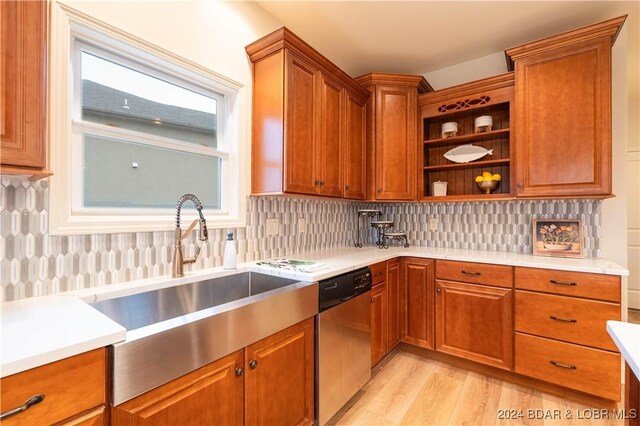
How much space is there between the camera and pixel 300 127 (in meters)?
2.07

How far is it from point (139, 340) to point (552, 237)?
9.46ft

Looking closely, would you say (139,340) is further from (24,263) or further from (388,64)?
(388,64)

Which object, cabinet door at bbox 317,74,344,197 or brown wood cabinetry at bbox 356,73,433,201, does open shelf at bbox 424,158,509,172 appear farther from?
cabinet door at bbox 317,74,344,197

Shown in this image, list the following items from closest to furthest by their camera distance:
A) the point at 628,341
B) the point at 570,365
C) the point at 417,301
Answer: the point at 628,341, the point at 570,365, the point at 417,301

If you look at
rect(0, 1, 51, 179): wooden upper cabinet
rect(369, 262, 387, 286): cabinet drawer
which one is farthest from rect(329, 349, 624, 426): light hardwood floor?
rect(0, 1, 51, 179): wooden upper cabinet

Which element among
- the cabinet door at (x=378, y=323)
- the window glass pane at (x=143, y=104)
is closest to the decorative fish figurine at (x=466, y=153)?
the cabinet door at (x=378, y=323)

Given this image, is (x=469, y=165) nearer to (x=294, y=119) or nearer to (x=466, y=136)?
(x=466, y=136)

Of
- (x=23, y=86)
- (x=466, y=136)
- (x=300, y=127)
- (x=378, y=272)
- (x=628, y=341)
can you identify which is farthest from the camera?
(x=466, y=136)

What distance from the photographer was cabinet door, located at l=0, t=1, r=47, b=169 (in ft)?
2.97

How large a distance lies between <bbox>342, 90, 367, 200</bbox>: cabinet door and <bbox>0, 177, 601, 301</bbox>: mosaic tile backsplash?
0.36 metres

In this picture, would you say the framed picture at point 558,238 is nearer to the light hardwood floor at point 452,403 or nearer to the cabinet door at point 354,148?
the light hardwood floor at point 452,403

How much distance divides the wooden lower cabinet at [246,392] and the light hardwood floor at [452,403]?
21.9 inches

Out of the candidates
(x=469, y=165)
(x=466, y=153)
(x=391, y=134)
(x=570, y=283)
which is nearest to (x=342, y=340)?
(x=570, y=283)

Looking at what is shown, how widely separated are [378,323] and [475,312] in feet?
2.49
